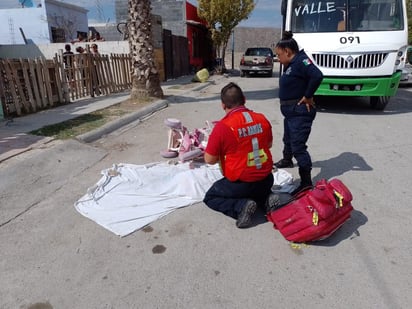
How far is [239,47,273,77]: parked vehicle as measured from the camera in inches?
826

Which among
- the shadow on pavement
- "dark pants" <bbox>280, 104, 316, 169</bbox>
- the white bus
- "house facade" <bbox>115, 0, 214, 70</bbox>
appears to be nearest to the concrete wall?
"house facade" <bbox>115, 0, 214, 70</bbox>

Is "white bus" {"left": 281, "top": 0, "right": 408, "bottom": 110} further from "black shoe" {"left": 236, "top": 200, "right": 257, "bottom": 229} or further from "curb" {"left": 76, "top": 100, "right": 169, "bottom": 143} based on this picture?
"black shoe" {"left": 236, "top": 200, "right": 257, "bottom": 229}

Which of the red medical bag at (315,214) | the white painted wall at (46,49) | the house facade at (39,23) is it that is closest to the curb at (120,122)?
the red medical bag at (315,214)

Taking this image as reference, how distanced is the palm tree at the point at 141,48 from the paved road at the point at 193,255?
18.2ft

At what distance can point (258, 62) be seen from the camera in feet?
68.5

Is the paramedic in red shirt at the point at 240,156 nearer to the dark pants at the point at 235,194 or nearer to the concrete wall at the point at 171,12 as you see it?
the dark pants at the point at 235,194

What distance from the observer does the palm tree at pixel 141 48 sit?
941 centimetres

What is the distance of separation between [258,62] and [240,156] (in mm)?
18966

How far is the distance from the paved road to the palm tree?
18.2 ft

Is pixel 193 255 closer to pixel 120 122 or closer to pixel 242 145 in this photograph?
pixel 242 145

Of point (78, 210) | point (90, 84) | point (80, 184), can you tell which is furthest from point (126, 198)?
point (90, 84)

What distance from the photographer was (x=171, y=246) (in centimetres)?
288

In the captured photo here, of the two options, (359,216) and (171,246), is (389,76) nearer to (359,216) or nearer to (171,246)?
(359,216)

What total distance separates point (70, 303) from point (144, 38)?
8.46m
